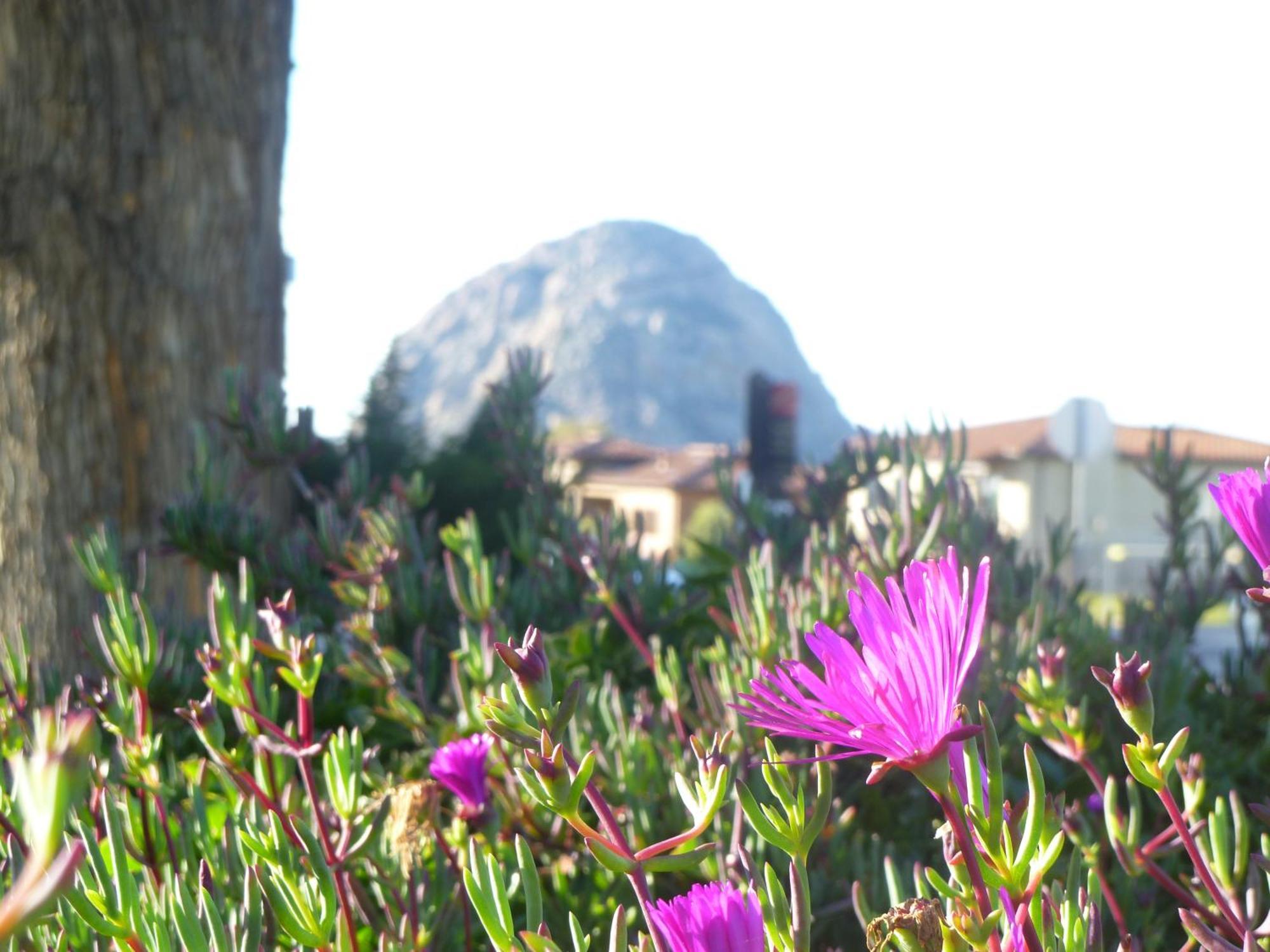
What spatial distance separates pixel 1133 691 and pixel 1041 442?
29.4m

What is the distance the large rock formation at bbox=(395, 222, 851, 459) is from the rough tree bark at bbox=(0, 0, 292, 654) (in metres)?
86.7

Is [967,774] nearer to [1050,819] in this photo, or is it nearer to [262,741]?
[1050,819]

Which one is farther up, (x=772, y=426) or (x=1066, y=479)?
(x=772, y=426)

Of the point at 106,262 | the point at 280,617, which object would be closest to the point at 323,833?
the point at 280,617

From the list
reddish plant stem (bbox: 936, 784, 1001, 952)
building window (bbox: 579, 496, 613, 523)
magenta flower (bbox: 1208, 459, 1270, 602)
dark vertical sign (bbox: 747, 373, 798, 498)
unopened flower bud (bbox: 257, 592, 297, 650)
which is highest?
dark vertical sign (bbox: 747, 373, 798, 498)

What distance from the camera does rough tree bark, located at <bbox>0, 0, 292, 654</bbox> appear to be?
2.54 metres

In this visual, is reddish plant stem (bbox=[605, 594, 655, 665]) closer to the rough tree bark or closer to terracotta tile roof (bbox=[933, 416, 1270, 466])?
the rough tree bark

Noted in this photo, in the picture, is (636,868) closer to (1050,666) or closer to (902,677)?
(902,677)

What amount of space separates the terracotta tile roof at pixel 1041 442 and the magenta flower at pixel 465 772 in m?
27.9

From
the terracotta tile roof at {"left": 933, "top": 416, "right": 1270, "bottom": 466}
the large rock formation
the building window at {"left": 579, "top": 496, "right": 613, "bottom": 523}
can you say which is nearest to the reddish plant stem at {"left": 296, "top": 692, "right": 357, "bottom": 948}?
the building window at {"left": 579, "top": 496, "right": 613, "bottom": 523}

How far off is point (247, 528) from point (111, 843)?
1.16 meters

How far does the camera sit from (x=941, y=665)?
0.52 metres

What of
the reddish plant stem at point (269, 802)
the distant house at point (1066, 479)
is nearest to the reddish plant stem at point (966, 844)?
the reddish plant stem at point (269, 802)

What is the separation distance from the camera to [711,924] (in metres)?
0.54
